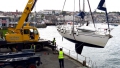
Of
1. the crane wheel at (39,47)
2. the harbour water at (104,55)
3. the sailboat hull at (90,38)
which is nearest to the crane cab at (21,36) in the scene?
the crane wheel at (39,47)

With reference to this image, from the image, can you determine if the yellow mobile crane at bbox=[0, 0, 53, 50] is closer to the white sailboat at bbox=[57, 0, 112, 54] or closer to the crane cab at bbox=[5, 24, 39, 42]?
the crane cab at bbox=[5, 24, 39, 42]

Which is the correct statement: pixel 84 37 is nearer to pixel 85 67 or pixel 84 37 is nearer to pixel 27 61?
pixel 85 67

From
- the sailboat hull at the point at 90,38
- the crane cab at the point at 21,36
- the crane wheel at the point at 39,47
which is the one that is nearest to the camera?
the crane cab at the point at 21,36

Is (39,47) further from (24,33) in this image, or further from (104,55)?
(104,55)

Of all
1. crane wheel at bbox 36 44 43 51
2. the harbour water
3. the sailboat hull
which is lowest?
the harbour water

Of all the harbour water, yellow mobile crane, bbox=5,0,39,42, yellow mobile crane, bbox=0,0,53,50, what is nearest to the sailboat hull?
the harbour water

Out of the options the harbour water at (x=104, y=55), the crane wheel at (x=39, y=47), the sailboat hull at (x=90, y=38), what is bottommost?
the harbour water at (x=104, y=55)

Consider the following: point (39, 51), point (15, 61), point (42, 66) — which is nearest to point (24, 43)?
point (39, 51)

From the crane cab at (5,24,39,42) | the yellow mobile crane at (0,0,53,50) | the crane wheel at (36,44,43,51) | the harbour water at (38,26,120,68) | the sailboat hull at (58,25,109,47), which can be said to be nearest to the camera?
the yellow mobile crane at (0,0,53,50)

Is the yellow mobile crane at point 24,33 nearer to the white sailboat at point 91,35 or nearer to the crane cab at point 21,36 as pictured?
the crane cab at point 21,36

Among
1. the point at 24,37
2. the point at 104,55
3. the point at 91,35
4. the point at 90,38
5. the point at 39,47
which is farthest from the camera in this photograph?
the point at 104,55

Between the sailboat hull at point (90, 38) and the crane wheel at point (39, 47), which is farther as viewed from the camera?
the crane wheel at point (39, 47)

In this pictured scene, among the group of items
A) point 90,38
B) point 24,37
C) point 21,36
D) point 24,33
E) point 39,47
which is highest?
point 24,33

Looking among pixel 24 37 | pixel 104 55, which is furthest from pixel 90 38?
pixel 104 55
